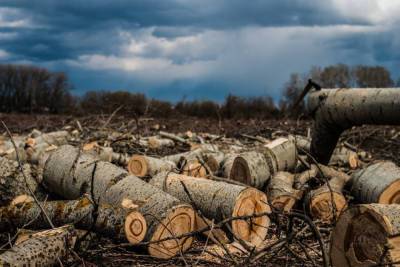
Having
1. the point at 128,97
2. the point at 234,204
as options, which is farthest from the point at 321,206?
the point at 128,97

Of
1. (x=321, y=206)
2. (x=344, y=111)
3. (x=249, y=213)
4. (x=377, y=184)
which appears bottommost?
(x=321, y=206)

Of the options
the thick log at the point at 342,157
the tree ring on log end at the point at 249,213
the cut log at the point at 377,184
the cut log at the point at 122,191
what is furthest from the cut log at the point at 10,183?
the thick log at the point at 342,157

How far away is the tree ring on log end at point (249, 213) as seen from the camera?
543cm

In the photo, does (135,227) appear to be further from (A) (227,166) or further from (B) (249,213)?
(A) (227,166)

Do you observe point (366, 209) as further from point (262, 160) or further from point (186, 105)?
point (186, 105)

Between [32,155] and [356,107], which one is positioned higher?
[356,107]

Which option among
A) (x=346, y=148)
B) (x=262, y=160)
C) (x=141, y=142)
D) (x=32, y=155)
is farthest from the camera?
(x=141, y=142)

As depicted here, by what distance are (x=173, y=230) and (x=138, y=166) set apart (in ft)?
9.20

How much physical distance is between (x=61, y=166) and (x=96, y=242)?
5.15 ft

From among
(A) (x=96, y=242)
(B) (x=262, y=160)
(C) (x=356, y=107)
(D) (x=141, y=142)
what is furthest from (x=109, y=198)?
(D) (x=141, y=142)

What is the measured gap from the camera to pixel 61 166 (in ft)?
20.7

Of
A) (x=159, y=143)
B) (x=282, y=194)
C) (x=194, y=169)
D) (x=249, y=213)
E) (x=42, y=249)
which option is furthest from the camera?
(x=159, y=143)

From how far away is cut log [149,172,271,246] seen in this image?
5.44m

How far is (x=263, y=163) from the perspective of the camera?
7059mm
